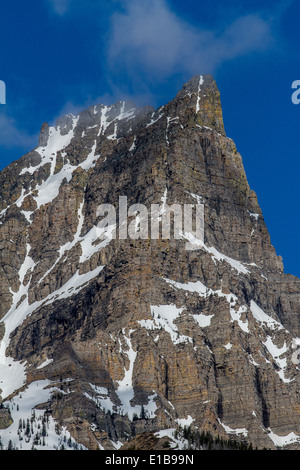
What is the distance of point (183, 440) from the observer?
180 m
